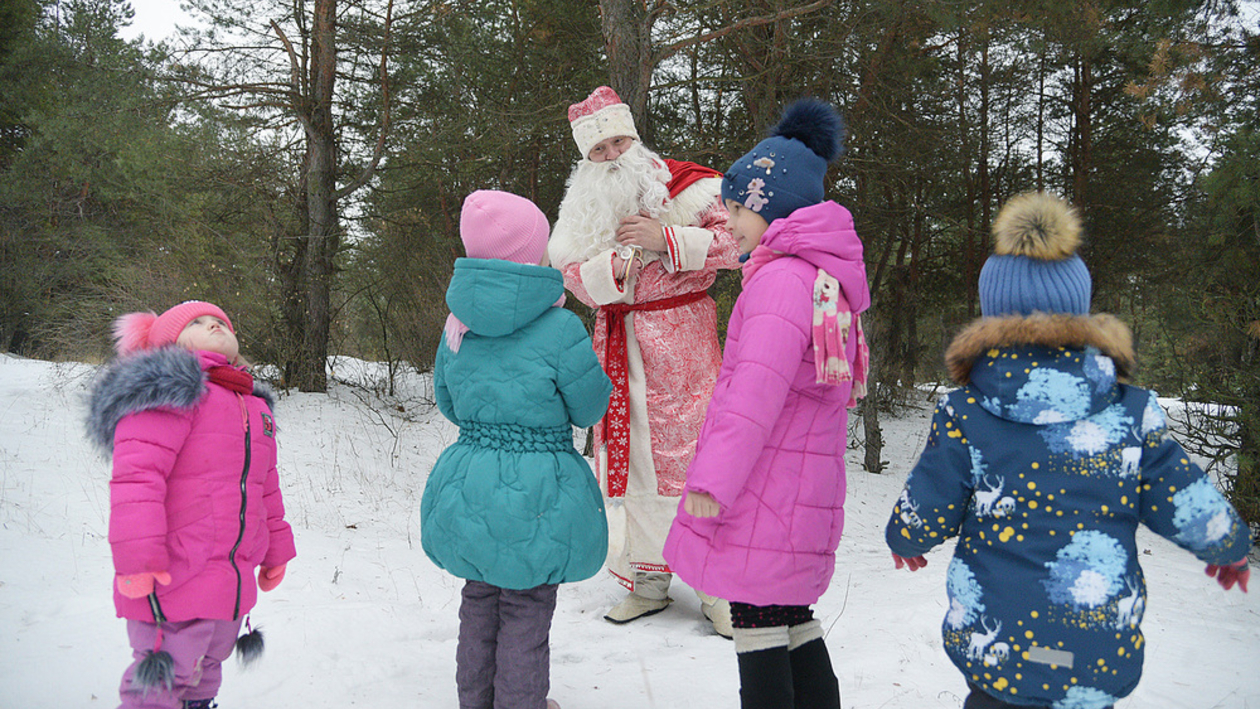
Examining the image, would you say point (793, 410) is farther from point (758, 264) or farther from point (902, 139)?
point (902, 139)

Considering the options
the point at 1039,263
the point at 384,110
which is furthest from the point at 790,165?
the point at 384,110

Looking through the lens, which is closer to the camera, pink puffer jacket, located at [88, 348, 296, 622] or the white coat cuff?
pink puffer jacket, located at [88, 348, 296, 622]

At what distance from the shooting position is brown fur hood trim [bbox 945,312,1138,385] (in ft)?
5.31

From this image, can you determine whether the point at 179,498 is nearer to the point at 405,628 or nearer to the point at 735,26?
the point at 405,628

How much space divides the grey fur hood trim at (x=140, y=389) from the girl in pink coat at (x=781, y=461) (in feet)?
4.48

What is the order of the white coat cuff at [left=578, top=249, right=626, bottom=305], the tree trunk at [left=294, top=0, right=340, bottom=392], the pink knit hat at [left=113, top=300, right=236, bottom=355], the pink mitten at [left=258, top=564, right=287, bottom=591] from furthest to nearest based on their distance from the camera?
the tree trunk at [left=294, top=0, right=340, bottom=392]
the white coat cuff at [left=578, top=249, right=626, bottom=305]
the pink mitten at [left=258, top=564, right=287, bottom=591]
the pink knit hat at [left=113, top=300, right=236, bottom=355]

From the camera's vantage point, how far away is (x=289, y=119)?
9.12m

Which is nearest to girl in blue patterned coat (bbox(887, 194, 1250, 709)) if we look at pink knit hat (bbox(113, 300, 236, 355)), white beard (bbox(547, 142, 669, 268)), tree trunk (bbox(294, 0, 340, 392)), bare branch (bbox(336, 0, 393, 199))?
white beard (bbox(547, 142, 669, 268))

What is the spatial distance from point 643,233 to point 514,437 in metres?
1.23

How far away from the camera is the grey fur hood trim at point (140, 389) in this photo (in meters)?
1.96

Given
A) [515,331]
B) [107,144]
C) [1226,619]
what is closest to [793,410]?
[515,331]

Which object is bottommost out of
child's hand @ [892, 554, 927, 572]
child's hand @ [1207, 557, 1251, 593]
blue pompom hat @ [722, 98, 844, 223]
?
child's hand @ [892, 554, 927, 572]

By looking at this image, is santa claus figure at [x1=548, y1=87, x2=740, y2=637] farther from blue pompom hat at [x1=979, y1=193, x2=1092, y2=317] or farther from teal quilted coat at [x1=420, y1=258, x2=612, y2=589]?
blue pompom hat at [x1=979, y1=193, x2=1092, y2=317]

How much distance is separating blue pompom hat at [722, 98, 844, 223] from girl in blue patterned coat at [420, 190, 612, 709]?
2.13 feet
